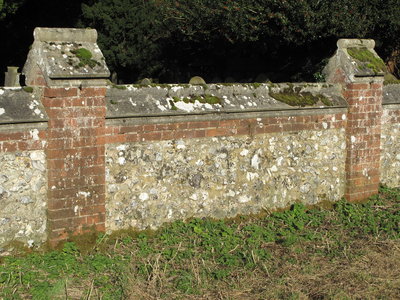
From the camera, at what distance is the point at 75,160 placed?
5797 mm

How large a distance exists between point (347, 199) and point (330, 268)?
107 inches

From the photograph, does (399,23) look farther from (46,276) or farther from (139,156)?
(46,276)

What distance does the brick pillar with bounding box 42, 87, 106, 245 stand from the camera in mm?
5656

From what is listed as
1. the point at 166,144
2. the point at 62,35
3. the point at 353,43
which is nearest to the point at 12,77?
the point at 62,35

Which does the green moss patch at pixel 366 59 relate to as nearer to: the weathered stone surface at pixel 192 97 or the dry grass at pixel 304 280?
the weathered stone surface at pixel 192 97

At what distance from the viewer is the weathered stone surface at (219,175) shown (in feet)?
20.6

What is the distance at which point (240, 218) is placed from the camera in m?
7.22

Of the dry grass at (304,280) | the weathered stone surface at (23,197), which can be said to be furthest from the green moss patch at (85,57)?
the dry grass at (304,280)

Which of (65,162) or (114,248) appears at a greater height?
(65,162)

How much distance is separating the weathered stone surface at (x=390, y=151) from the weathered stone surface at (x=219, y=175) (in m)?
1.16

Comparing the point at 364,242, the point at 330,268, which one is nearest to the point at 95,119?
the point at 330,268

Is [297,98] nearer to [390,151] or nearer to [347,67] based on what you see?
[347,67]

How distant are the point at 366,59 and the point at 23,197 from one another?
5329 mm

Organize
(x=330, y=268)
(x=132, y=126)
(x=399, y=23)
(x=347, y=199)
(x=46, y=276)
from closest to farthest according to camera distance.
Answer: (x=46, y=276) → (x=330, y=268) → (x=132, y=126) → (x=347, y=199) → (x=399, y=23)
